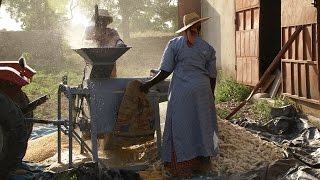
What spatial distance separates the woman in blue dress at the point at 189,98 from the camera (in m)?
5.06

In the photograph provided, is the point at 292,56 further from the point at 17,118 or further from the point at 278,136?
the point at 17,118

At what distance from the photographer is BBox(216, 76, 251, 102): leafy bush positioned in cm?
1088

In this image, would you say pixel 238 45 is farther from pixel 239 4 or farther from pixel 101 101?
pixel 101 101

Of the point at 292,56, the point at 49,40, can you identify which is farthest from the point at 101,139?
the point at 49,40

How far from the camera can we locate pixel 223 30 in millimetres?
12812

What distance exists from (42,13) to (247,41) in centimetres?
2224

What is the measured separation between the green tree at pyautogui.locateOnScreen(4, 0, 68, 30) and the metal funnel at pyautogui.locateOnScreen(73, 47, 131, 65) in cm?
2546

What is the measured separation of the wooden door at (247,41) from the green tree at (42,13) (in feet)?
68.2

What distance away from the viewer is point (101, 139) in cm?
620

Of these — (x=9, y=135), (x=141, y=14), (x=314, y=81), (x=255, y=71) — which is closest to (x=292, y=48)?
(x=314, y=81)

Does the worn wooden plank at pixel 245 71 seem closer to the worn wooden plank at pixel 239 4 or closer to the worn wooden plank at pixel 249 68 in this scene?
the worn wooden plank at pixel 249 68

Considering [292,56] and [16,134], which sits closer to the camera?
[16,134]

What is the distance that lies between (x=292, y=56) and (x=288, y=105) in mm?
1076

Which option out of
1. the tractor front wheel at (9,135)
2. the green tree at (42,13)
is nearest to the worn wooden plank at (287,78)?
the tractor front wheel at (9,135)
